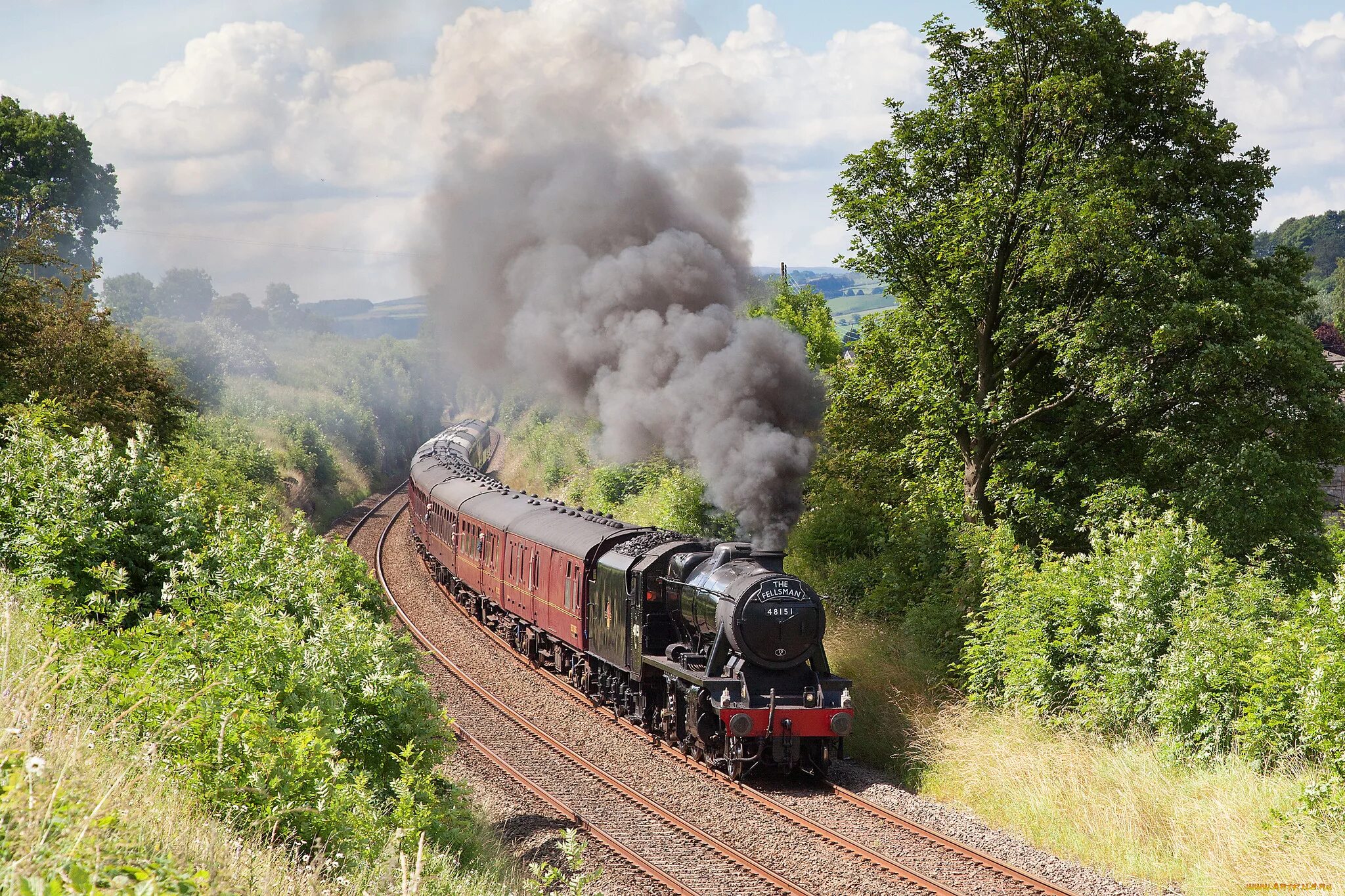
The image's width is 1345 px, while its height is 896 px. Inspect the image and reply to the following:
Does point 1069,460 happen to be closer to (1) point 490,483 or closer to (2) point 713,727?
(2) point 713,727

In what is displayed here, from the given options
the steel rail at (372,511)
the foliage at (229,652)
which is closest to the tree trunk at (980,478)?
the foliage at (229,652)

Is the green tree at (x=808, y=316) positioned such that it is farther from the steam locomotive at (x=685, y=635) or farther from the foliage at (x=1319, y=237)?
the foliage at (x=1319, y=237)

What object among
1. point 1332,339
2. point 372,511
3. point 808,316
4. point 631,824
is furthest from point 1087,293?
point 1332,339

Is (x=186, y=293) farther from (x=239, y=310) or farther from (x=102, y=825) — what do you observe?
(x=102, y=825)

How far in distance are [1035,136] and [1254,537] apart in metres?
7.88

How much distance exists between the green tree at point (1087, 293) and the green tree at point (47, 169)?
→ 1773 inches

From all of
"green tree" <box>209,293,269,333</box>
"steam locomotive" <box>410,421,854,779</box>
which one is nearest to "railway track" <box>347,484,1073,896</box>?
"steam locomotive" <box>410,421,854,779</box>

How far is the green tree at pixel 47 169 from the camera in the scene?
50.9m

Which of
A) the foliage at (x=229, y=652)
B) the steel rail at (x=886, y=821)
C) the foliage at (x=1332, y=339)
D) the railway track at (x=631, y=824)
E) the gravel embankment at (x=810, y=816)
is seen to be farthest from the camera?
the foliage at (x=1332, y=339)

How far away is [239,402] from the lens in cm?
5203

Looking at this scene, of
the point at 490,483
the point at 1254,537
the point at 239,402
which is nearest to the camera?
the point at 1254,537

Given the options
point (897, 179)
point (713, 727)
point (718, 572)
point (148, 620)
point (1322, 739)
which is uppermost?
point (897, 179)

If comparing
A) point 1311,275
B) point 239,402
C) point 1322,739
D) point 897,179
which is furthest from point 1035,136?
point 1311,275

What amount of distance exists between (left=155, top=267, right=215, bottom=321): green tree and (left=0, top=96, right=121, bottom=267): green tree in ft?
191
